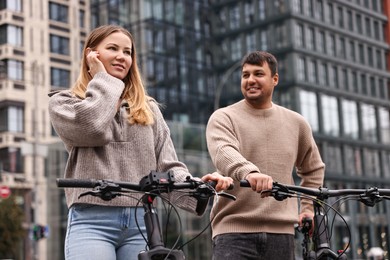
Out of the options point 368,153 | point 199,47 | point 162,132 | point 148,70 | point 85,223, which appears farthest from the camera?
point 368,153

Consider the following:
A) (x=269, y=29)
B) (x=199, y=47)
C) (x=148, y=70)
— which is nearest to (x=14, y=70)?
(x=148, y=70)

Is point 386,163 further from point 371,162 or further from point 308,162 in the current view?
point 308,162

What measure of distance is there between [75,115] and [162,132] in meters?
0.47

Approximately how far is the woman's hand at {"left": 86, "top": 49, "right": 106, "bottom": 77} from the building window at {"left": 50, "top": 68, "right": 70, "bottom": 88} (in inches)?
775

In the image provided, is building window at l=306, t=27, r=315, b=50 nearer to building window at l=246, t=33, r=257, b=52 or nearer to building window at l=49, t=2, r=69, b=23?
building window at l=246, t=33, r=257, b=52

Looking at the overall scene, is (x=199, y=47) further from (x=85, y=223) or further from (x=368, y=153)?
(x=85, y=223)

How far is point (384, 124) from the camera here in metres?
44.5

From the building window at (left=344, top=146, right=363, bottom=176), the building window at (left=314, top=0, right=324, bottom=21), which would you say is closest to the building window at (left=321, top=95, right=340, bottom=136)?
the building window at (left=344, top=146, right=363, bottom=176)

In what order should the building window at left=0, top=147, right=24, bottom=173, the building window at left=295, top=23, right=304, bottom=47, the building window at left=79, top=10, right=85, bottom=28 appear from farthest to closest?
1. the building window at left=295, top=23, right=304, bottom=47
2. the building window at left=0, top=147, right=24, bottom=173
3. the building window at left=79, top=10, right=85, bottom=28

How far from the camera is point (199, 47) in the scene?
1478 inches

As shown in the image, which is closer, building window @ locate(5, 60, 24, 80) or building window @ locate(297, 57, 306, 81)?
building window @ locate(5, 60, 24, 80)

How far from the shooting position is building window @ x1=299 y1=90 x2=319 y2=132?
1527 inches

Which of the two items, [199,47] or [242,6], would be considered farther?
[242,6]

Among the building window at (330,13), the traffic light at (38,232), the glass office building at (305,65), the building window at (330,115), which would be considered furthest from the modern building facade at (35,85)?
the building window at (330,13)
